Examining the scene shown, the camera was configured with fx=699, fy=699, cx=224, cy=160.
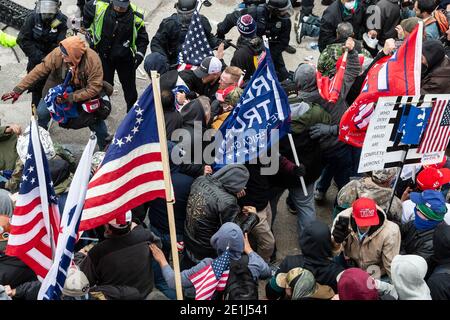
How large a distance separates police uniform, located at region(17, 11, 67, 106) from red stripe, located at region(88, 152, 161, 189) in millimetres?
3887

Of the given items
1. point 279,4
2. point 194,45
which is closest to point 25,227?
point 194,45

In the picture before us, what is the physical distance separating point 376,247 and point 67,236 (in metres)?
2.53

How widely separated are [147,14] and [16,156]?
5.74m

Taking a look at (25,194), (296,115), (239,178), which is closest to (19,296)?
(25,194)

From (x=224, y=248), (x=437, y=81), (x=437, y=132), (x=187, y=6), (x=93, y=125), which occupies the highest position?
(x=187, y=6)

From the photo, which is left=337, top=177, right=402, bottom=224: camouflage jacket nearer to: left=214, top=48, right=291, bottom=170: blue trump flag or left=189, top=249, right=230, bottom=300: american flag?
left=214, top=48, right=291, bottom=170: blue trump flag

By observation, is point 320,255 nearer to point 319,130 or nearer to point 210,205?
point 210,205

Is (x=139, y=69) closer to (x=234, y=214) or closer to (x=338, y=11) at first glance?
(x=338, y=11)

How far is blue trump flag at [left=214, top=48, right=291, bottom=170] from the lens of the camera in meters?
6.17

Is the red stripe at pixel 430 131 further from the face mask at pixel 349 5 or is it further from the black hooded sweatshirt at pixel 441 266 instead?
the face mask at pixel 349 5

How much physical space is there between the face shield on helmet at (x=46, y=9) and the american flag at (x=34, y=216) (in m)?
3.99

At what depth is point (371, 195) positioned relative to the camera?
20.8 feet

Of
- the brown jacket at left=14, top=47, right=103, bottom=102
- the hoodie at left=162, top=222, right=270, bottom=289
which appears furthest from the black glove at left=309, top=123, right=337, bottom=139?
the brown jacket at left=14, top=47, right=103, bottom=102

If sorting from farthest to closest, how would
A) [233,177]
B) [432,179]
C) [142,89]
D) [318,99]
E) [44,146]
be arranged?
[142,89]
[318,99]
[432,179]
[44,146]
[233,177]
